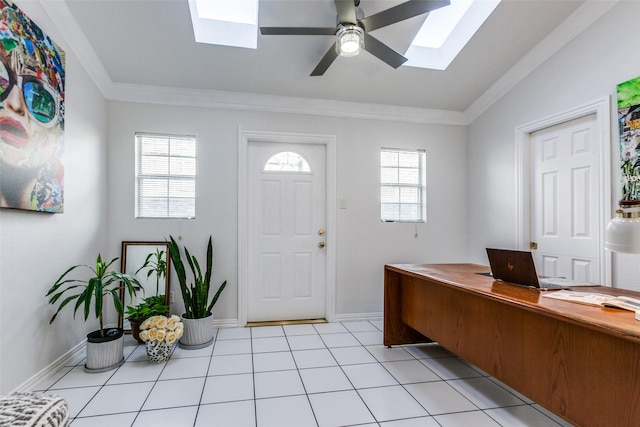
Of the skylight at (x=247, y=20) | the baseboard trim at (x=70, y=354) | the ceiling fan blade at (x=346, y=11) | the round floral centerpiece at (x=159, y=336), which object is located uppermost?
the skylight at (x=247, y=20)

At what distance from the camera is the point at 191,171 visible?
3402 mm

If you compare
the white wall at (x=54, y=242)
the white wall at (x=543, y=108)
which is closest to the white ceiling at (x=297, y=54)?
the white wall at (x=543, y=108)

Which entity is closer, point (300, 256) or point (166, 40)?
point (166, 40)

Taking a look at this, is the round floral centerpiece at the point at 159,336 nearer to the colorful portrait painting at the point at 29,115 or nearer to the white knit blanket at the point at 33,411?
the colorful portrait painting at the point at 29,115

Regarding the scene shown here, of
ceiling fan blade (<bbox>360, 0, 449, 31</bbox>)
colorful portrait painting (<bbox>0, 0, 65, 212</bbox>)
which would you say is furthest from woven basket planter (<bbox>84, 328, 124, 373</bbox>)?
ceiling fan blade (<bbox>360, 0, 449, 31</bbox>)

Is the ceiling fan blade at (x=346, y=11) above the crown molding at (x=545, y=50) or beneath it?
beneath

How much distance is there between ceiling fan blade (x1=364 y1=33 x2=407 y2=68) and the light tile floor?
92.1 inches

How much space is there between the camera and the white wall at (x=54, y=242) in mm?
1953

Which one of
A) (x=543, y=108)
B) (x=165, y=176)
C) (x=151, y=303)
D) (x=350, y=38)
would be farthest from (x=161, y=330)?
(x=543, y=108)

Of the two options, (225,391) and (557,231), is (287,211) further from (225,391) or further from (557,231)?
(557,231)

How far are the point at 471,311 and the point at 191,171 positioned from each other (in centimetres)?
286

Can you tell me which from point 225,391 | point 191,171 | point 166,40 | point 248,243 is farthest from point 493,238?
point 166,40

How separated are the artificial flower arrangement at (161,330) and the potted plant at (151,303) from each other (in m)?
0.32

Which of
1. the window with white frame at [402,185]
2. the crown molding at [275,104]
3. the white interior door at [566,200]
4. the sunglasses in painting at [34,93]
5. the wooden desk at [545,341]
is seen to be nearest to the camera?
the wooden desk at [545,341]
